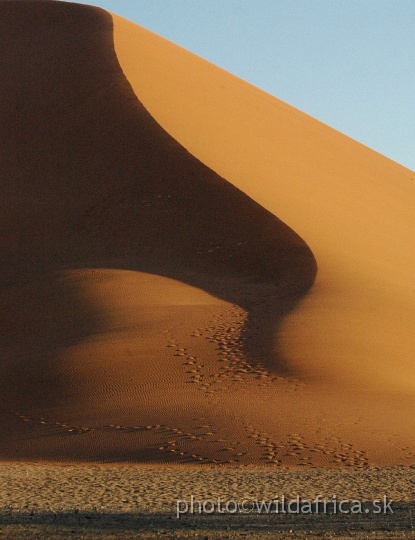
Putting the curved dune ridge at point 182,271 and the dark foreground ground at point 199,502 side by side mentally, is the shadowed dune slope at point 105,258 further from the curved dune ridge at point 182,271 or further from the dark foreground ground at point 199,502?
the dark foreground ground at point 199,502

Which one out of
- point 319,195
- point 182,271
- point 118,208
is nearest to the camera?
point 182,271

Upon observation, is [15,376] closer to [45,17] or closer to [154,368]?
[154,368]

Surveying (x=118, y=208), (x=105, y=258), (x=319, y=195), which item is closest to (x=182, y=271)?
(x=105, y=258)

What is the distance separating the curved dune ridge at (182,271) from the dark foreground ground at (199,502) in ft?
3.76

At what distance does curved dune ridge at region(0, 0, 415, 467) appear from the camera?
11.4 metres

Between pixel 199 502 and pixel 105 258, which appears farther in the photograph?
pixel 105 258

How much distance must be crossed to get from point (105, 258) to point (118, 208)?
2.75m

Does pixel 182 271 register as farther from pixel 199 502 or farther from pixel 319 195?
pixel 199 502

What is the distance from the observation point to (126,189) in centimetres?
2266

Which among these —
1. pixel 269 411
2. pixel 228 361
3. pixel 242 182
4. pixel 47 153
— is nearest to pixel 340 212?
pixel 242 182

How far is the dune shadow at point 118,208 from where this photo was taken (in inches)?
715

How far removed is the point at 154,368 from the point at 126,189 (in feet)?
33.1

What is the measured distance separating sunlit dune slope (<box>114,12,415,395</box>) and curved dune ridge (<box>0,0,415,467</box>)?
77 mm

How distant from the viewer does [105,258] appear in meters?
19.5
